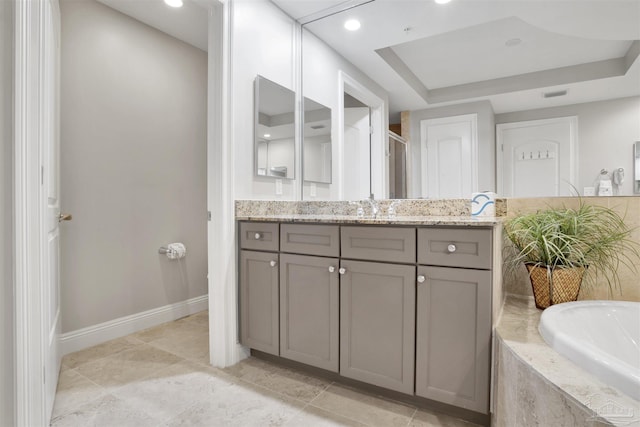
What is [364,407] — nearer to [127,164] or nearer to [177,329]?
[177,329]

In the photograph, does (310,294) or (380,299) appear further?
(310,294)

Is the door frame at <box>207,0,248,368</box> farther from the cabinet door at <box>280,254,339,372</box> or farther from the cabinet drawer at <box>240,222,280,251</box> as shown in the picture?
the cabinet door at <box>280,254,339,372</box>

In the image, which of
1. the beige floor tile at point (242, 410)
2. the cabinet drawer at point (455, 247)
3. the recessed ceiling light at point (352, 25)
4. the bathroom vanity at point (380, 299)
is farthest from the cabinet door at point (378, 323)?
the recessed ceiling light at point (352, 25)

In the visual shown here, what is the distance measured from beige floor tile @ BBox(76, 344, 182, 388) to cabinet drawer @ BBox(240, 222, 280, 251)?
85 cm

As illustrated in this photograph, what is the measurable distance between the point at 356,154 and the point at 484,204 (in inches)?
37.8

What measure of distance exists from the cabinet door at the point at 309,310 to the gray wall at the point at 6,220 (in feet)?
3.67

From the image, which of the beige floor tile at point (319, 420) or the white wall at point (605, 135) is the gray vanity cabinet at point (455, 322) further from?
the white wall at point (605, 135)

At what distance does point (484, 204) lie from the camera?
1.75 metres

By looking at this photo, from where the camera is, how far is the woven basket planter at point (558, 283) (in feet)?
4.91

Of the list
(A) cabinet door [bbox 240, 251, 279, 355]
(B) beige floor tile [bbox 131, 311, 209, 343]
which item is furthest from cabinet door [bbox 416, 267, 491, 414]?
(B) beige floor tile [bbox 131, 311, 209, 343]

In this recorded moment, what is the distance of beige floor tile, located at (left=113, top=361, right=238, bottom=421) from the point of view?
1.55 meters

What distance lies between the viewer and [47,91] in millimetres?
1275

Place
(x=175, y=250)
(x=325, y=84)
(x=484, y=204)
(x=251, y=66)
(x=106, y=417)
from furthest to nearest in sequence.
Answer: (x=175, y=250), (x=325, y=84), (x=251, y=66), (x=484, y=204), (x=106, y=417)

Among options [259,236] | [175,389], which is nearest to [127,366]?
[175,389]
